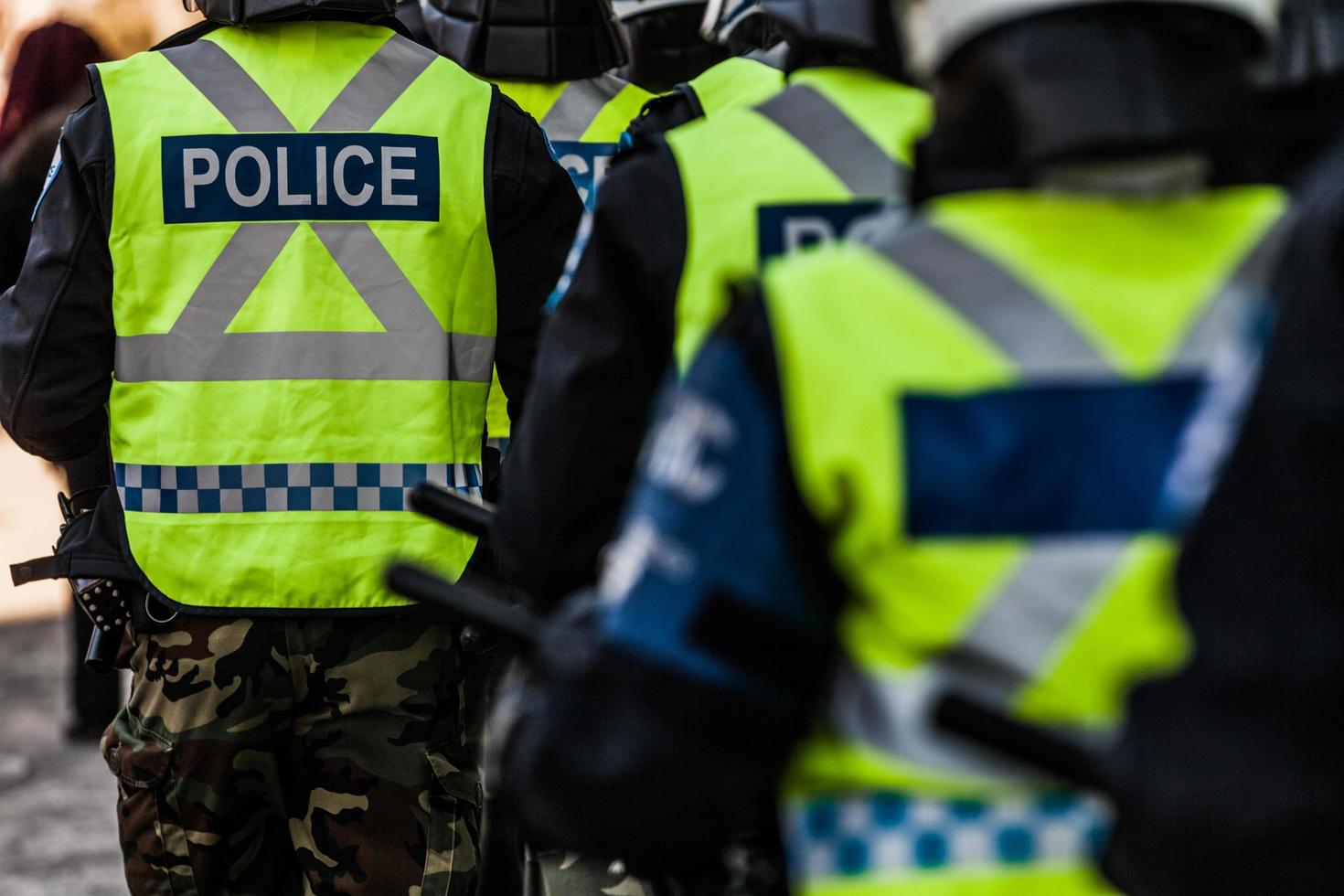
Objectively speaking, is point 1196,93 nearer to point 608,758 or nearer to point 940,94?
point 940,94

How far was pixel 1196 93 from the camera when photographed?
157 cm

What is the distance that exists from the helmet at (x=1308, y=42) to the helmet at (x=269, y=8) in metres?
1.68

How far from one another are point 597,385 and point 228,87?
4.12 feet

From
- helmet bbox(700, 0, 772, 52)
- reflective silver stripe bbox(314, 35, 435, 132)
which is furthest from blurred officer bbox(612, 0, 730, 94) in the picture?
reflective silver stripe bbox(314, 35, 435, 132)

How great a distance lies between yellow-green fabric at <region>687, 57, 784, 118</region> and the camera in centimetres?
308

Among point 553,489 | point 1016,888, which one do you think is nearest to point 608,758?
point 1016,888

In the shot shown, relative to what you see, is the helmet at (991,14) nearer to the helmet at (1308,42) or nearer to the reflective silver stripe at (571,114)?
the helmet at (1308,42)

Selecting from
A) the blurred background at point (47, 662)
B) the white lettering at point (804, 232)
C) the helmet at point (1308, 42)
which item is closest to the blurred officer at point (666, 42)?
the blurred background at point (47, 662)

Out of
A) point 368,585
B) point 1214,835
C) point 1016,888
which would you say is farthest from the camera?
point 368,585

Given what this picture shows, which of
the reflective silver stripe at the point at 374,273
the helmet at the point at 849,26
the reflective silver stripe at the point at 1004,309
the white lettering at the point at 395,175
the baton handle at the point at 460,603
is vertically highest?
the reflective silver stripe at the point at 1004,309

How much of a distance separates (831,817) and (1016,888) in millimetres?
165

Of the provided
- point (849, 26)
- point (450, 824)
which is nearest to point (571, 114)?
point (450, 824)

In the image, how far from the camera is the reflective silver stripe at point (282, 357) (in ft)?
10.7

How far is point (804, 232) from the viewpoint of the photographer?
7.93ft
